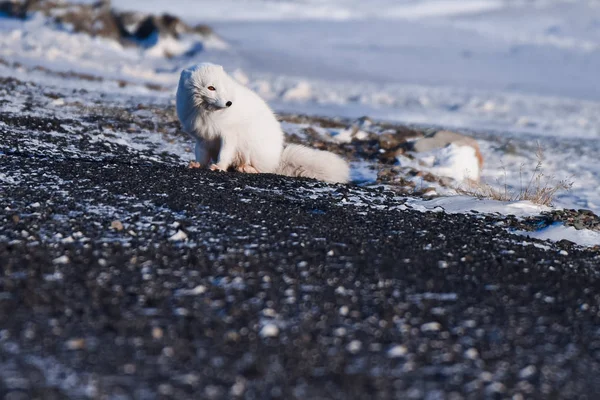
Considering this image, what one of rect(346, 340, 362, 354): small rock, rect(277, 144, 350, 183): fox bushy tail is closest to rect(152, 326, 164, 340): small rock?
rect(346, 340, 362, 354): small rock

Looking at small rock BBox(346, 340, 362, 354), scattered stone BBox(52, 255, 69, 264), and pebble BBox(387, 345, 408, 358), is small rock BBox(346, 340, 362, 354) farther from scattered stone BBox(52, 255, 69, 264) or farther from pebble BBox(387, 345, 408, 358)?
scattered stone BBox(52, 255, 69, 264)

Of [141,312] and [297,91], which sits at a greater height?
[141,312]

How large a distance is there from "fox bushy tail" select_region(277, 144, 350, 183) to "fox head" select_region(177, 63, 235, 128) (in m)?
1.09

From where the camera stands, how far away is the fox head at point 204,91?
6.25 metres

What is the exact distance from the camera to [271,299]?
3334mm

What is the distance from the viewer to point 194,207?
491cm

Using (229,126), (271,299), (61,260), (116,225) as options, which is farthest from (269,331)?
(229,126)

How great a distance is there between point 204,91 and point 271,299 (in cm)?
341

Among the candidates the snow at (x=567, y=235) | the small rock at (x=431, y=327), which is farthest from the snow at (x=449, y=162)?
the small rock at (x=431, y=327)

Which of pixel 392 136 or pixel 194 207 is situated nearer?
pixel 194 207

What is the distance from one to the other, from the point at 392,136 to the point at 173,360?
9478 mm

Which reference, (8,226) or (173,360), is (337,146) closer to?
(8,226)

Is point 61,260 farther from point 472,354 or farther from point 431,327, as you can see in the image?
point 472,354

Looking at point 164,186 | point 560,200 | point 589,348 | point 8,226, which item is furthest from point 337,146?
point 589,348
